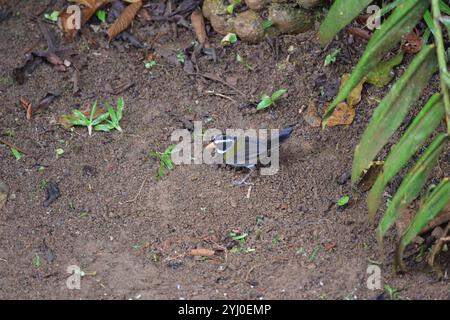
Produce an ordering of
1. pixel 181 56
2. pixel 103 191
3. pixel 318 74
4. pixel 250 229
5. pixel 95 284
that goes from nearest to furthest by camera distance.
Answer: pixel 95 284 → pixel 250 229 → pixel 103 191 → pixel 318 74 → pixel 181 56

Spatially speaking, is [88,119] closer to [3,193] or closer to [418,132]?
[3,193]

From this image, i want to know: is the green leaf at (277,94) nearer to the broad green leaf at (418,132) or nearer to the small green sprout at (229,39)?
the small green sprout at (229,39)

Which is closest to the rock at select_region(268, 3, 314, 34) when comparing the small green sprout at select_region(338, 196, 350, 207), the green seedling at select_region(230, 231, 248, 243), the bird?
the bird

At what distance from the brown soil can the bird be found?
0.10m

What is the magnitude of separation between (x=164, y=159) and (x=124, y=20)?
4.16 ft

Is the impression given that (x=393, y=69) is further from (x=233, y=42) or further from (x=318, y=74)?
(x=233, y=42)

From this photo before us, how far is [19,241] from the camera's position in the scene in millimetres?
4207

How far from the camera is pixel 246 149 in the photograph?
178 inches

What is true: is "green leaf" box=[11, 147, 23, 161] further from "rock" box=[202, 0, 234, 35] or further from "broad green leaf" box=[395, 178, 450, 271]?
"broad green leaf" box=[395, 178, 450, 271]

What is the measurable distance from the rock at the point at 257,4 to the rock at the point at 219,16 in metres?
0.18

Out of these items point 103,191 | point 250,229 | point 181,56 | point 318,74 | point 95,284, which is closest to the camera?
point 95,284

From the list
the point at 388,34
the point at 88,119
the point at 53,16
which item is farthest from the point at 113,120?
the point at 388,34

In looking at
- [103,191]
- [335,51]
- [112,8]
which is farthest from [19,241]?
[335,51]

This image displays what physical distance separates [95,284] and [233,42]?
2095 mm
